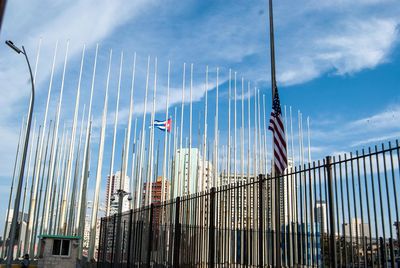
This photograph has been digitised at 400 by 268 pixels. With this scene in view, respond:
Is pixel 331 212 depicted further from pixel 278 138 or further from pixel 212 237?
pixel 278 138

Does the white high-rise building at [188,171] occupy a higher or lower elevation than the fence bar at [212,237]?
higher

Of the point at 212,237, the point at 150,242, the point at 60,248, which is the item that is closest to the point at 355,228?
the point at 212,237

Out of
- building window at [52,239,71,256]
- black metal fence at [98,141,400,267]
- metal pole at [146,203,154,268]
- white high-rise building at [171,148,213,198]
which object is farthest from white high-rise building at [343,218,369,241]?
white high-rise building at [171,148,213,198]

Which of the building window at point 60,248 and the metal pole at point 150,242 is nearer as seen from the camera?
the metal pole at point 150,242

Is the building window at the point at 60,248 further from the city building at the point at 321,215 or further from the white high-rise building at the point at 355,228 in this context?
the white high-rise building at the point at 355,228

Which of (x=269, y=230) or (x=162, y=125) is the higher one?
(x=162, y=125)

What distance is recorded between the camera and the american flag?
10156 mm

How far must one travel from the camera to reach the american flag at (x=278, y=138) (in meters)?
10.2

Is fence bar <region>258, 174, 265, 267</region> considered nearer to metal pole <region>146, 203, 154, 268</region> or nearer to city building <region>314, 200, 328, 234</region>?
city building <region>314, 200, 328, 234</region>

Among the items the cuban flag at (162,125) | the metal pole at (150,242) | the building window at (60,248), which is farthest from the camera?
the cuban flag at (162,125)

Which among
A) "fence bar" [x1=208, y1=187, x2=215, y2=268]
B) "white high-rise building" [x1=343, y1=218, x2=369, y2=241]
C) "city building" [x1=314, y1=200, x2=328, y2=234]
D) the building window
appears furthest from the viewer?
the building window

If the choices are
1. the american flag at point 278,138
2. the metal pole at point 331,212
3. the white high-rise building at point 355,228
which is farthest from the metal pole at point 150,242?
the white high-rise building at point 355,228

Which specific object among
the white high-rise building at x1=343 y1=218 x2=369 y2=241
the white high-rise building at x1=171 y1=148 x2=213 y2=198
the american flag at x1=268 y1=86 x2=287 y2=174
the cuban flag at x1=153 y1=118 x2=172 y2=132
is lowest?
the white high-rise building at x1=343 y1=218 x2=369 y2=241

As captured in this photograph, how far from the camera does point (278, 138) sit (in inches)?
413
